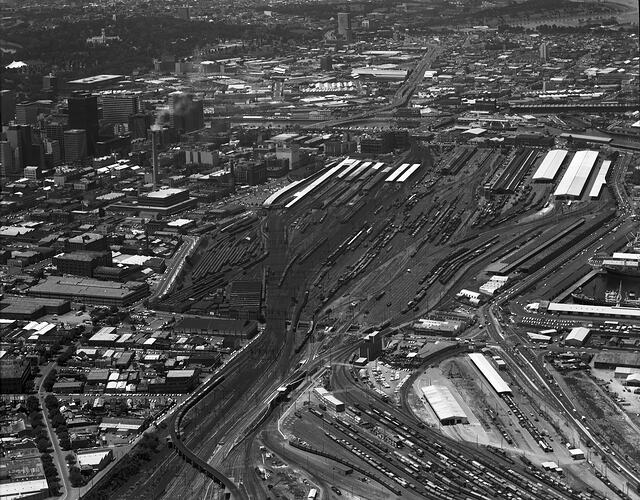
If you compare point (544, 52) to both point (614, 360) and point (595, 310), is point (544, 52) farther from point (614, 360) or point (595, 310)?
point (614, 360)

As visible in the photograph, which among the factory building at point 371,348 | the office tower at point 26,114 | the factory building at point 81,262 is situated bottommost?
the office tower at point 26,114

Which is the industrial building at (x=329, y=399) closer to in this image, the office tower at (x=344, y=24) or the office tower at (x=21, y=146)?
the office tower at (x=21, y=146)

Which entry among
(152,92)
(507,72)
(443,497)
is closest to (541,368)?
(443,497)

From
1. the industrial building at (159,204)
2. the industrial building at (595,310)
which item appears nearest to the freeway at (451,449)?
the industrial building at (595,310)

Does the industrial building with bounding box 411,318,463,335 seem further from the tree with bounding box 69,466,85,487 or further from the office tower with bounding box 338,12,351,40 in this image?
the office tower with bounding box 338,12,351,40

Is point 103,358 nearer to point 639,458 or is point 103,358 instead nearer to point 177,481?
point 177,481

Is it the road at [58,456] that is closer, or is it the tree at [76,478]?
the road at [58,456]
